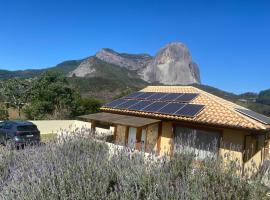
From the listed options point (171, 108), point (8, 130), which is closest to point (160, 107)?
point (171, 108)

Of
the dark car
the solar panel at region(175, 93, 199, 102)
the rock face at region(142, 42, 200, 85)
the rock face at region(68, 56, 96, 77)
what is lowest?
the dark car

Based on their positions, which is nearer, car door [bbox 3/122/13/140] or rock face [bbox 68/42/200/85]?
car door [bbox 3/122/13/140]

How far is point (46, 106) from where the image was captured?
36250mm

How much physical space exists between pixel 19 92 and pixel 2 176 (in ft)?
117

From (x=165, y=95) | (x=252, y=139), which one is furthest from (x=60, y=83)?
(x=252, y=139)

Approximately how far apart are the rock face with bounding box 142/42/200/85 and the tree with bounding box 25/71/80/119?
85.7 m

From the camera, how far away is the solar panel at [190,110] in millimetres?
18348

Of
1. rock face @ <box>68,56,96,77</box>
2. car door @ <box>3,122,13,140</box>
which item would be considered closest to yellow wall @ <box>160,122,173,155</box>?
car door @ <box>3,122,13,140</box>

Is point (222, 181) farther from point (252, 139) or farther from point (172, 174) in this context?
point (252, 139)

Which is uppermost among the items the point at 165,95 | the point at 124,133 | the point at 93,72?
the point at 93,72

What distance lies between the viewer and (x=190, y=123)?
18.3 meters

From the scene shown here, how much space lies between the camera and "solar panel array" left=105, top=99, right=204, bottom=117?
18.9m

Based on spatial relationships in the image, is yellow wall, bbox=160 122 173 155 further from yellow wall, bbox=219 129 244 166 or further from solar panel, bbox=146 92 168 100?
solar panel, bbox=146 92 168 100

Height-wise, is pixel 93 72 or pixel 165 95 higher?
pixel 93 72
